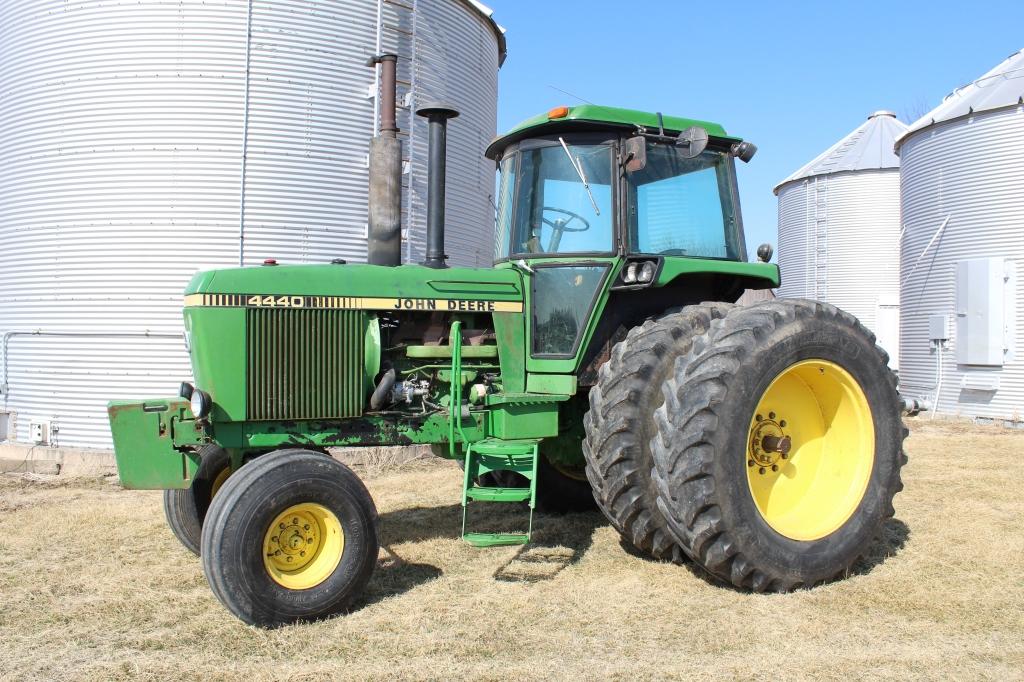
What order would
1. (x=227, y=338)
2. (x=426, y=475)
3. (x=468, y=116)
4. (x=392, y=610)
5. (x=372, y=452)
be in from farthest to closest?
(x=468, y=116) < (x=372, y=452) < (x=426, y=475) < (x=227, y=338) < (x=392, y=610)

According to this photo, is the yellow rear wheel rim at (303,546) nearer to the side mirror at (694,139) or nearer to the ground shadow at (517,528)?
the ground shadow at (517,528)

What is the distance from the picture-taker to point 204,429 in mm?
4508

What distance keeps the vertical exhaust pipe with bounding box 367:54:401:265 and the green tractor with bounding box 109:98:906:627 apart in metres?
1.14

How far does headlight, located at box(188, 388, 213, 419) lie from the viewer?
421 centimetres

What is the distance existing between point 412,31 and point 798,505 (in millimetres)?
7869

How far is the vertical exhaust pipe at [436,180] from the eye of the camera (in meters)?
5.01

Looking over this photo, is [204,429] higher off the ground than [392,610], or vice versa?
[204,429]

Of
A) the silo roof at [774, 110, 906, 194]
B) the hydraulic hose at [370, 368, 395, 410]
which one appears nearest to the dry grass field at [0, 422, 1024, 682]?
the hydraulic hose at [370, 368, 395, 410]

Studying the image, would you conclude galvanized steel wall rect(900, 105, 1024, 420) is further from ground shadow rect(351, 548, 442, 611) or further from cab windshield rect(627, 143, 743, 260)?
ground shadow rect(351, 548, 442, 611)

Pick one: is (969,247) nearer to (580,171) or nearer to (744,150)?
(744,150)

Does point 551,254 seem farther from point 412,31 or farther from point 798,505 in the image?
point 412,31

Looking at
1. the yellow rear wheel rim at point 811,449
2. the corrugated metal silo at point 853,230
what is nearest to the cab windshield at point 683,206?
the yellow rear wheel rim at point 811,449

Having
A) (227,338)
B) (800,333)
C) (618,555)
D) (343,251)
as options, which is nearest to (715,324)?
(800,333)

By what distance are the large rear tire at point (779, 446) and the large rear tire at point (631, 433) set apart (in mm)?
156
